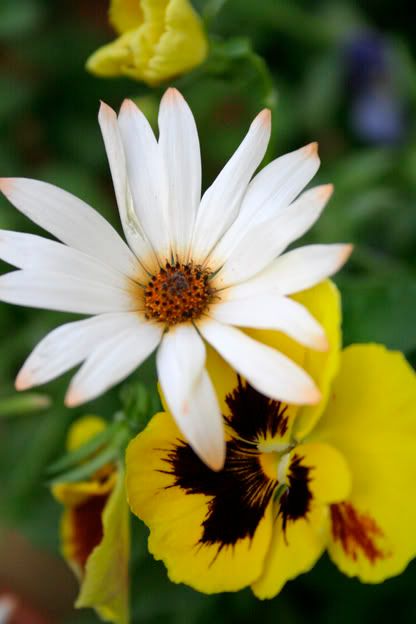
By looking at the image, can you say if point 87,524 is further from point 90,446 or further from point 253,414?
point 253,414

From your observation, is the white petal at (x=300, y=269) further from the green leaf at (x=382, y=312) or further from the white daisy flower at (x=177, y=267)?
the green leaf at (x=382, y=312)

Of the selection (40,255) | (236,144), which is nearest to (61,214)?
(40,255)

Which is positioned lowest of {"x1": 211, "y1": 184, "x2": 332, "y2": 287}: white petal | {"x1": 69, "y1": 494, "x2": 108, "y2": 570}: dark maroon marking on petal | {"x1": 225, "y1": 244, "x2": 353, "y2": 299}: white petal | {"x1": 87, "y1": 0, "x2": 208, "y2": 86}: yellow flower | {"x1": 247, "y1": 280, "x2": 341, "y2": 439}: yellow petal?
{"x1": 69, "y1": 494, "x2": 108, "y2": 570}: dark maroon marking on petal

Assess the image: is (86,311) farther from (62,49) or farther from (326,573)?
(62,49)

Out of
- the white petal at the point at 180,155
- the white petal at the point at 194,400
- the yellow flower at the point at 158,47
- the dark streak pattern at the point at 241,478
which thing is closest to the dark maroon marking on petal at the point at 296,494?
the dark streak pattern at the point at 241,478

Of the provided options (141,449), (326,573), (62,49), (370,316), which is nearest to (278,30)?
(62,49)

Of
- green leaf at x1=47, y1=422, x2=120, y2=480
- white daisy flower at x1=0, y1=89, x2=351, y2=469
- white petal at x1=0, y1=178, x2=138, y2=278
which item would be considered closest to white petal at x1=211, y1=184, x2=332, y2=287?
white daisy flower at x1=0, y1=89, x2=351, y2=469

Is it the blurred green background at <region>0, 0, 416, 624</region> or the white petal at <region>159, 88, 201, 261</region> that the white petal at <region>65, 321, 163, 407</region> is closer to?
the white petal at <region>159, 88, 201, 261</region>
